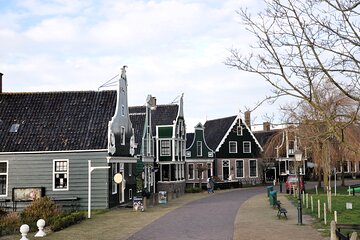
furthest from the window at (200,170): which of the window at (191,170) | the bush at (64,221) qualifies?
the bush at (64,221)

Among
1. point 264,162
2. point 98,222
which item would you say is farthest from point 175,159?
point 98,222

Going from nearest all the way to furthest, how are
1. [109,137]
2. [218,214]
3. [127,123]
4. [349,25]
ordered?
[349,25] → [218,214] → [109,137] → [127,123]

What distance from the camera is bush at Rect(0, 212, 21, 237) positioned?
17.2 metres

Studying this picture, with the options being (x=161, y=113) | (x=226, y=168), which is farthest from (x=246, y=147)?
(x=161, y=113)

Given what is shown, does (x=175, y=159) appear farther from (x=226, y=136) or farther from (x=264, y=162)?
(x=264, y=162)

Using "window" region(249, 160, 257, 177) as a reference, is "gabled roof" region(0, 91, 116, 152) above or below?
above

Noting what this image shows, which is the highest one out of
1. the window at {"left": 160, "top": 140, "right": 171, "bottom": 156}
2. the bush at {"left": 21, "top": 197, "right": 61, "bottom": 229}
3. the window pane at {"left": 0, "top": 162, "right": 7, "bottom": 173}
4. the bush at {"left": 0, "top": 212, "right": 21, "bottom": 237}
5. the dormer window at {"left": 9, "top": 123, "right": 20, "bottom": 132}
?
the dormer window at {"left": 9, "top": 123, "right": 20, "bottom": 132}

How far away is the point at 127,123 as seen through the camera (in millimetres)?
29406

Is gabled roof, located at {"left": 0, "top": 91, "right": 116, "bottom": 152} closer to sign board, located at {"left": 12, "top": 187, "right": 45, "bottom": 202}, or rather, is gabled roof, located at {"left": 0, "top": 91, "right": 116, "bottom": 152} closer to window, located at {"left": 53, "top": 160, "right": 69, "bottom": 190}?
window, located at {"left": 53, "top": 160, "right": 69, "bottom": 190}

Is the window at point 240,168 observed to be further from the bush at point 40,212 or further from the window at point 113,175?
the bush at point 40,212

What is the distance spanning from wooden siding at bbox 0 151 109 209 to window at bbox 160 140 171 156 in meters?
18.2

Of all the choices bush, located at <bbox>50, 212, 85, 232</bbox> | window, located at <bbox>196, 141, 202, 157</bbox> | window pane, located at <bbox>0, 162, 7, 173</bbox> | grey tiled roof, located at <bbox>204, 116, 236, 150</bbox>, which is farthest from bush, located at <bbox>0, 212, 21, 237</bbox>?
grey tiled roof, located at <bbox>204, 116, 236, 150</bbox>

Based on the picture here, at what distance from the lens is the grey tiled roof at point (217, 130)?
174 feet

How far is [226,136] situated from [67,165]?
98.4ft
